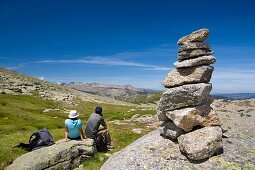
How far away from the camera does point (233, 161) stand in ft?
68.6

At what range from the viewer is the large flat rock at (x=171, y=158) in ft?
67.4

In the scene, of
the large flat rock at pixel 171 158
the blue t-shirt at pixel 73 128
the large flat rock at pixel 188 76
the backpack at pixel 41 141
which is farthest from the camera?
the blue t-shirt at pixel 73 128

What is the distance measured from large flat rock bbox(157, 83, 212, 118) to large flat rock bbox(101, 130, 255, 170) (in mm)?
3313

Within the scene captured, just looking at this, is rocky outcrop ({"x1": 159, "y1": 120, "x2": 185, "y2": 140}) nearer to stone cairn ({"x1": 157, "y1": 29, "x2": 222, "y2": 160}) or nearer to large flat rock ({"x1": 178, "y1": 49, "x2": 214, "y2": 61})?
stone cairn ({"x1": 157, "y1": 29, "x2": 222, "y2": 160})

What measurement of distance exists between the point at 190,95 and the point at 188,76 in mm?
1823

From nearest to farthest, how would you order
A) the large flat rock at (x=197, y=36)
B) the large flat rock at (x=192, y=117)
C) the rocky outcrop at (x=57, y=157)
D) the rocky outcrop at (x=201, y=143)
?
the rocky outcrop at (x=201, y=143), the rocky outcrop at (x=57, y=157), the large flat rock at (x=192, y=117), the large flat rock at (x=197, y=36)

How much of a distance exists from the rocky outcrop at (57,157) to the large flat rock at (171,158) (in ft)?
7.44

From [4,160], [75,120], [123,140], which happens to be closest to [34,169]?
[4,160]

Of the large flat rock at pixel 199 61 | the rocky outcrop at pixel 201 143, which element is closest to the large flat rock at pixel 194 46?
the large flat rock at pixel 199 61

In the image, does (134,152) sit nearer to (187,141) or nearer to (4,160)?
(187,141)

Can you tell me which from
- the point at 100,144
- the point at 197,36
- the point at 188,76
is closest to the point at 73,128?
the point at 100,144

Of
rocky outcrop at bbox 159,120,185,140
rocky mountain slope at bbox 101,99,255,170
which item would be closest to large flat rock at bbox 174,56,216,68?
rocky outcrop at bbox 159,120,185,140

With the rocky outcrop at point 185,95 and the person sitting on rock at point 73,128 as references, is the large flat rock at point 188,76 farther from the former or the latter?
the person sitting on rock at point 73,128

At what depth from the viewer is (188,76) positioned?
23969 millimetres
